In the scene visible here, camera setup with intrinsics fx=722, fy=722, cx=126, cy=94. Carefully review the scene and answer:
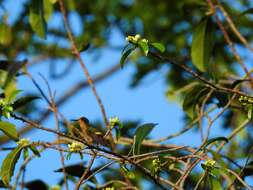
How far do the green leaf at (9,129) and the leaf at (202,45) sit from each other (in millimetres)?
693

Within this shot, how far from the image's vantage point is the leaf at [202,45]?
206 centimetres

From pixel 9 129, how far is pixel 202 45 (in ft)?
2.45

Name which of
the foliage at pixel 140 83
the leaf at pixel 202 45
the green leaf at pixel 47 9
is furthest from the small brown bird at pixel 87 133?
the green leaf at pixel 47 9

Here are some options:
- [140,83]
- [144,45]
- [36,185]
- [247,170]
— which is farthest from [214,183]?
[140,83]

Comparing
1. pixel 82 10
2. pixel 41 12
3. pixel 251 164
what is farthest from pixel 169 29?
pixel 251 164

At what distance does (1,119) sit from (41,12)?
678 millimetres

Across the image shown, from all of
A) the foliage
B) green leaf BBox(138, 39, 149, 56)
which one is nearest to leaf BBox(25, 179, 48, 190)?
the foliage

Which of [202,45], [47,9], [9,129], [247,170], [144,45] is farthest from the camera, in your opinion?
[47,9]

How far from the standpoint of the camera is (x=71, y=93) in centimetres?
464

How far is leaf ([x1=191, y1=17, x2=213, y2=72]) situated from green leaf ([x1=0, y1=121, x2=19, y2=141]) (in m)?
0.69

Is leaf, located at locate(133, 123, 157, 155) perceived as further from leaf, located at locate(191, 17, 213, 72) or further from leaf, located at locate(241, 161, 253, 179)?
leaf, located at locate(191, 17, 213, 72)

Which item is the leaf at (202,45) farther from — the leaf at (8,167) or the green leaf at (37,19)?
the leaf at (8,167)

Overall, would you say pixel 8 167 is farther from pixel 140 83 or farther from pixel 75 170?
pixel 140 83

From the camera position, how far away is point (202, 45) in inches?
82.1
